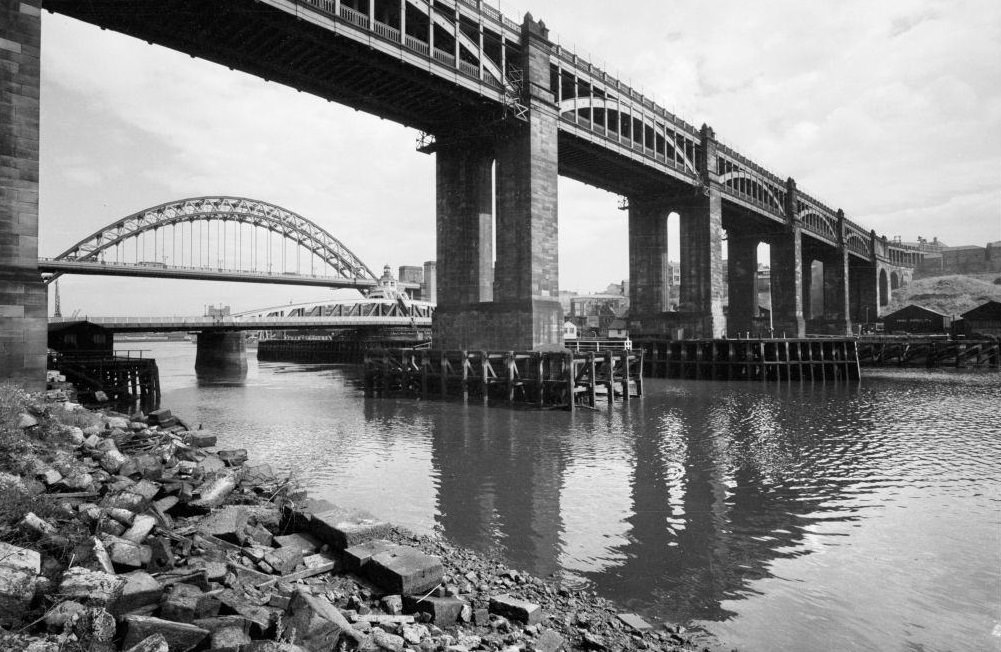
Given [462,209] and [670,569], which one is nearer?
[670,569]

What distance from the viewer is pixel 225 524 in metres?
8.57

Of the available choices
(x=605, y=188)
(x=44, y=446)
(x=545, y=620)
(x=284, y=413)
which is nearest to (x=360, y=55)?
(x=284, y=413)

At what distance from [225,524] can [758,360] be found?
→ 48.1m

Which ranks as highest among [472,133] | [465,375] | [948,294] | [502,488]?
[472,133]

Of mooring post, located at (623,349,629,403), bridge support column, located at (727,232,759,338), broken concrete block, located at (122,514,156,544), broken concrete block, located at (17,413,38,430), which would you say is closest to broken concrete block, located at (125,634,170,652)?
broken concrete block, located at (122,514,156,544)

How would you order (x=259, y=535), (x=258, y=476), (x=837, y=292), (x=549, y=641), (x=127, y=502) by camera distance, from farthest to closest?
(x=837, y=292) < (x=258, y=476) < (x=259, y=535) < (x=127, y=502) < (x=549, y=641)

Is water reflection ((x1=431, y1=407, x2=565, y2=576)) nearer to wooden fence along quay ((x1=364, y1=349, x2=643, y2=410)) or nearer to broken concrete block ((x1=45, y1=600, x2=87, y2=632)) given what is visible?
wooden fence along quay ((x1=364, y1=349, x2=643, y2=410))

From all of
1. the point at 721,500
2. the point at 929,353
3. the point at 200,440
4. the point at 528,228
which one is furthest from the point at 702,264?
the point at 200,440

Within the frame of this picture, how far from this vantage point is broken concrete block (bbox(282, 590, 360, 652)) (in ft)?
18.4

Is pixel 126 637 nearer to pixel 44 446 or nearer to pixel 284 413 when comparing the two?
pixel 44 446

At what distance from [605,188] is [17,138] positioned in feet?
154

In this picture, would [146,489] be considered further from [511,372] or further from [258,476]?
[511,372]

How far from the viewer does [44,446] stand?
10.4 metres

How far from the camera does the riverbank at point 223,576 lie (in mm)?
5328
